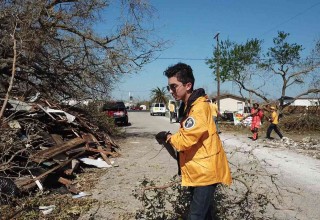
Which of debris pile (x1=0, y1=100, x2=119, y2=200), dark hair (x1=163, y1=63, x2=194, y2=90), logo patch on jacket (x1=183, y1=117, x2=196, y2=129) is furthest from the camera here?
debris pile (x1=0, y1=100, x2=119, y2=200)

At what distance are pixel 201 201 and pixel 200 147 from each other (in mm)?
492

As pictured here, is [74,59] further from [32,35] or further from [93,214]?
[93,214]

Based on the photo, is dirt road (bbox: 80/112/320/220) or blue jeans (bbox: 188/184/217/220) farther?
dirt road (bbox: 80/112/320/220)

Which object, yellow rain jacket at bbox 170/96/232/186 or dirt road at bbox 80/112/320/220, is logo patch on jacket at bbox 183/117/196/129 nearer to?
yellow rain jacket at bbox 170/96/232/186

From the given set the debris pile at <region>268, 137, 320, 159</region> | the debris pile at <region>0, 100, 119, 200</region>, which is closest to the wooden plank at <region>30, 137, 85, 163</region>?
the debris pile at <region>0, 100, 119, 200</region>

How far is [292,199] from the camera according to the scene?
19.7 ft

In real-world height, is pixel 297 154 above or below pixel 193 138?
below

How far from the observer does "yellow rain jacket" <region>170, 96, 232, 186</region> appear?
2.93 m

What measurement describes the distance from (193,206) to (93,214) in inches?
114

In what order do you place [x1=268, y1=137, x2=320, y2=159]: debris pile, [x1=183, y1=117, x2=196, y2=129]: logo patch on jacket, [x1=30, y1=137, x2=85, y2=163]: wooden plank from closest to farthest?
[x1=183, y1=117, x2=196, y2=129]: logo patch on jacket
[x1=30, y1=137, x2=85, y2=163]: wooden plank
[x1=268, y1=137, x2=320, y2=159]: debris pile

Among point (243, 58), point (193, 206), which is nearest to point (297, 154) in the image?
point (193, 206)

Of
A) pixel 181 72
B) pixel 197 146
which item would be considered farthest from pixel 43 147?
pixel 197 146

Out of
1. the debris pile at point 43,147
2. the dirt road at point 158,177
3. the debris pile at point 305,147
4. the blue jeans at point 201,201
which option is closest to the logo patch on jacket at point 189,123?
the blue jeans at point 201,201

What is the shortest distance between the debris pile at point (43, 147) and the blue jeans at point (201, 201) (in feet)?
9.67
